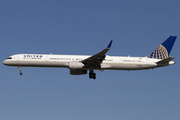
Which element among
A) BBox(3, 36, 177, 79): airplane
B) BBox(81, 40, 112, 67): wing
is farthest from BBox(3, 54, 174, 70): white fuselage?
BBox(81, 40, 112, 67): wing

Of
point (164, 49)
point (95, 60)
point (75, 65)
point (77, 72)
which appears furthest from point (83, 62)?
point (164, 49)

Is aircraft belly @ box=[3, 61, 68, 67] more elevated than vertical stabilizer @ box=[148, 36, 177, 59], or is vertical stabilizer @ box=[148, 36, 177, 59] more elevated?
vertical stabilizer @ box=[148, 36, 177, 59]

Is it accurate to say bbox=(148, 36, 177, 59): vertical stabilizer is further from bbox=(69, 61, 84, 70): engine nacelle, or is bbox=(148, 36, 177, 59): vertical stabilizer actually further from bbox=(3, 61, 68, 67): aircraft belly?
bbox=(3, 61, 68, 67): aircraft belly

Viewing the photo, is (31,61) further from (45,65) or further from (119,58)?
(119,58)

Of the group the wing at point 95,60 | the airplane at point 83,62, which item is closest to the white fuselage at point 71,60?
the airplane at point 83,62

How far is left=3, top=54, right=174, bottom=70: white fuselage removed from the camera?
5134cm

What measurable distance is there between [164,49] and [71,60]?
58.0 ft

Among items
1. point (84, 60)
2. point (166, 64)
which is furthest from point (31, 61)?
point (166, 64)

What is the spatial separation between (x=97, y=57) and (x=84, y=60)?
240 cm

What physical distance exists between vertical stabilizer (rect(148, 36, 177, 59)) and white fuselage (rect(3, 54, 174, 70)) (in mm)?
2352

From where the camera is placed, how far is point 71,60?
169 feet

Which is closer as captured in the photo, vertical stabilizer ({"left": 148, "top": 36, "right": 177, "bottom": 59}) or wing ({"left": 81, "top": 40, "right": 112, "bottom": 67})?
wing ({"left": 81, "top": 40, "right": 112, "bottom": 67})

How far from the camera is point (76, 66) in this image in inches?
1984

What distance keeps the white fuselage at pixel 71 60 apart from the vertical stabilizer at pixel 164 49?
2352 mm
